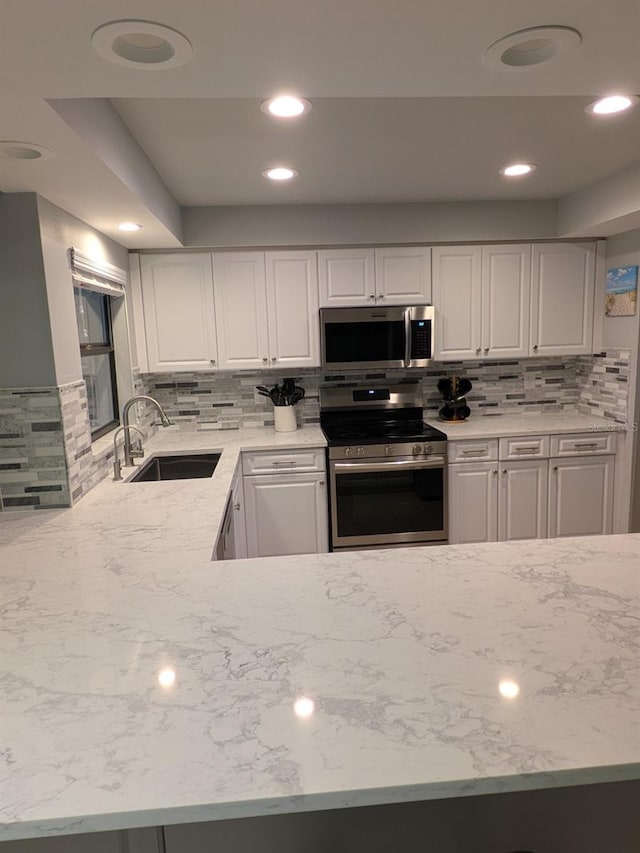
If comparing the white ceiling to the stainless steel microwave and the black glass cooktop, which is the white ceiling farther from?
the black glass cooktop

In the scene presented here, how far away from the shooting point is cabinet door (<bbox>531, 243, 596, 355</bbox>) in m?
3.62

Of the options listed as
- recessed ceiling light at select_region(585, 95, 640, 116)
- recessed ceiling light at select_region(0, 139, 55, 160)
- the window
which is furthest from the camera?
the window

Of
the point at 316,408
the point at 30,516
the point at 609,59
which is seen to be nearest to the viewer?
the point at 609,59

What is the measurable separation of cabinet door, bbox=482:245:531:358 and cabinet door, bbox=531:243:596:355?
6 centimetres

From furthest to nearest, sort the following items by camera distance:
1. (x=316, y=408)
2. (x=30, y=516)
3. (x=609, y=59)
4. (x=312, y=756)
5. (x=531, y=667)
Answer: (x=316, y=408), (x=30, y=516), (x=609, y=59), (x=531, y=667), (x=312, y=756)

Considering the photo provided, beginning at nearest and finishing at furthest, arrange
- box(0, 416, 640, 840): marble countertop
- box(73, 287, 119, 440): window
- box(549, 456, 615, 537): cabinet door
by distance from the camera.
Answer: box(0, 416, 640, 840): marble countertop, box(73, 287, 119, 440): window, box(549, 456, 615, 537): cabinet door

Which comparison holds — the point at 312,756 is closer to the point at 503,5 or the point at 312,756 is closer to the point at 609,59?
the point at 503,5

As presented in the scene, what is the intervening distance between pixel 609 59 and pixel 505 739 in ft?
4.70

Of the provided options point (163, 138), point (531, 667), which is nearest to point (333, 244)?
point (163, 138)

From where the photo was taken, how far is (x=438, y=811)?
1051 millimetres

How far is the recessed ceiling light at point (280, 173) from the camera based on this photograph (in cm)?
259

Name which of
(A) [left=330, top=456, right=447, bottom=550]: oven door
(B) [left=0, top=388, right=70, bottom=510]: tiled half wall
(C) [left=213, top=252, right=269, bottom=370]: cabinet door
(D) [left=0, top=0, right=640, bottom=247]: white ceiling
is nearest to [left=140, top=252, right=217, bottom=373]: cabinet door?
(C) [left=213, top=252, right=269, bottom=370]: cabinet door

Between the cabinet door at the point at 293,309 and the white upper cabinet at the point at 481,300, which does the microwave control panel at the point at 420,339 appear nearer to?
the white upper cabinet at the point at 481,300

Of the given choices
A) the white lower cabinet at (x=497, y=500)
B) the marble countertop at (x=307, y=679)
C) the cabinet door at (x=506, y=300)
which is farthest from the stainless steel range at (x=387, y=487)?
the marble countertop at (x=307, y=679)
